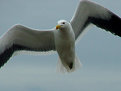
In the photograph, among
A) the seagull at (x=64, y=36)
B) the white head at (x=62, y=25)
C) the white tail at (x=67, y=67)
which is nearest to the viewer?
the white head at (x=62, y=25)

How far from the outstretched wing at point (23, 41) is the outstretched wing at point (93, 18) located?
0.73m

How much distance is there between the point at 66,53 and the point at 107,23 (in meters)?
1.59

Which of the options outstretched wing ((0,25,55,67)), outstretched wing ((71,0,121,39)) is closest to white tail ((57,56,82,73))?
outstretched wing ((0,25,55,67))

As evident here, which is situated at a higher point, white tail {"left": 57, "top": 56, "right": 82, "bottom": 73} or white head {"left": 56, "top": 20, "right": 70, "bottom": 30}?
white head {"left": 56, "top": 20, "right": 70, "bottom": 30}

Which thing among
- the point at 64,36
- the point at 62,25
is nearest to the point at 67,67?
the point at 64,36

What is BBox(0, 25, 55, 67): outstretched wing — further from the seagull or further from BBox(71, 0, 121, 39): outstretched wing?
BBox(71, 0, 121, 39): outstretched wing

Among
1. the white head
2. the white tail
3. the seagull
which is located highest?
the white head

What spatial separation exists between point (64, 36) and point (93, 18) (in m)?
1.44

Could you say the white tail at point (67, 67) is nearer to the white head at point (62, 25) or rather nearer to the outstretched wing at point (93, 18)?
the outstretched wing at point (93, 18)

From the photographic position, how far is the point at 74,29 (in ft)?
47.7

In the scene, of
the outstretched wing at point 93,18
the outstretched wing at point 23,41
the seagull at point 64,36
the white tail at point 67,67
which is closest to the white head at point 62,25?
the seagull at point 64,36

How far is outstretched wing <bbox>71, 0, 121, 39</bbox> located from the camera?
1436cm

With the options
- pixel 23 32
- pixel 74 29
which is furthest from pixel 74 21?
pixel 23 32

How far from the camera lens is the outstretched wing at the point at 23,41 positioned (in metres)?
14.3
